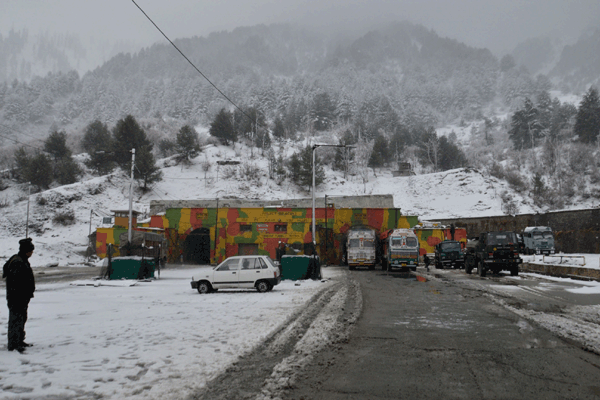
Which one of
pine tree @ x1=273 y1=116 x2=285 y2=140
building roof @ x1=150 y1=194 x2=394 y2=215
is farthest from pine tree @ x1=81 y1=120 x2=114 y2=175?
pine tree @ x1=273 y1=116 x2=285 y2=140

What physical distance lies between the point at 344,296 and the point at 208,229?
113 feet

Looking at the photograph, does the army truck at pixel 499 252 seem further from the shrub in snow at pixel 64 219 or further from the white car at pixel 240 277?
the shrub in snow at pixel 64 219

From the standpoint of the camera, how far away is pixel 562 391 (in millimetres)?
4980

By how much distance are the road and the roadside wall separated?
32818mm

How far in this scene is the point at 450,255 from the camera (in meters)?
34.6

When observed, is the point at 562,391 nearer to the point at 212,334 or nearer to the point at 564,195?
the point at 212,334

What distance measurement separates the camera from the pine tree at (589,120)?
328 ft

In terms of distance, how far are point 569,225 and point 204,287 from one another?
1624 inches

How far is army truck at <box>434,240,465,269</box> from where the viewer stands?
113 feet

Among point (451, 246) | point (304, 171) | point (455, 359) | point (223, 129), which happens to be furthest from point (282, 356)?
point (223, 129)

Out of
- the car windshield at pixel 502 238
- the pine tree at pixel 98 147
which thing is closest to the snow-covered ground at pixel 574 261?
the car windshield at pixel 502 238

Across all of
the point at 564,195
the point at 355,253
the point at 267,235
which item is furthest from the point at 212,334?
the point at 564,195

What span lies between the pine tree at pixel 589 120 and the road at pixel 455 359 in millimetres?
109709

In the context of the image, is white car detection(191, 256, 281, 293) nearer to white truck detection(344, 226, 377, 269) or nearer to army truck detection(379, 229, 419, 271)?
army truck detection(379, 229, 419, 271)
